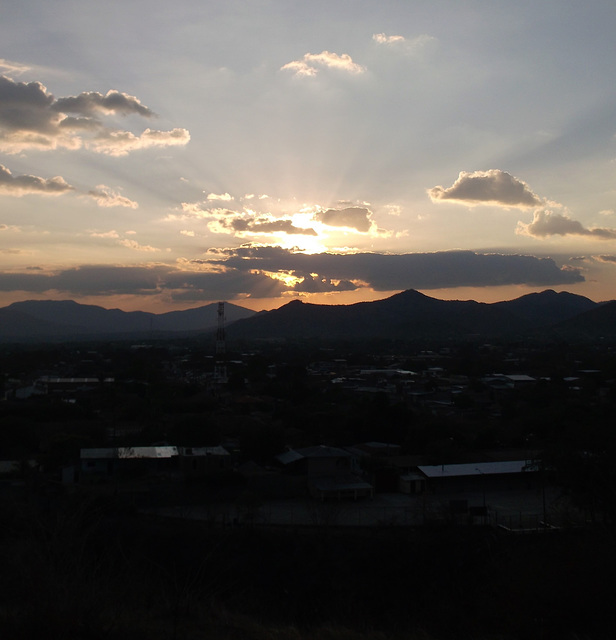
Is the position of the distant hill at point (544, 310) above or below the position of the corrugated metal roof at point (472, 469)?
above

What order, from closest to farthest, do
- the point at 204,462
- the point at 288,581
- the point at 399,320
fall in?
the point at 288,581, the point at 204,462, the point at 399,320

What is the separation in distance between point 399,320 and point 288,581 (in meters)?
153

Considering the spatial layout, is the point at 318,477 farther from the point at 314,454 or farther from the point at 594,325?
the point at 594,325

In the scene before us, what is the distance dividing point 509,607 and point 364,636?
4023 mm

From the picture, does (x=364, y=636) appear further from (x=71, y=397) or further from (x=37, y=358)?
(x=37, y=358)

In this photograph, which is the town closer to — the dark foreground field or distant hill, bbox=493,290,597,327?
the dark foreground field

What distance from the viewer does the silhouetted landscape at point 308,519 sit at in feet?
25.2

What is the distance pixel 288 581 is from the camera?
12773mm

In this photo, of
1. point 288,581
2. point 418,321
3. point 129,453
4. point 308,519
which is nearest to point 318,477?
point 308,519

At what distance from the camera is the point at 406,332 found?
146 meters

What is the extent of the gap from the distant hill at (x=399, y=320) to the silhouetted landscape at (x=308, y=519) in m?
115

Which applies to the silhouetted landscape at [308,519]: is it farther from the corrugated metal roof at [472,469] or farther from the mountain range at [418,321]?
the mountain range at [418,321]

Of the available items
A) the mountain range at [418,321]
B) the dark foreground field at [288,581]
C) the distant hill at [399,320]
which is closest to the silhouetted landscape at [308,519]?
the dark foreground field at [288,581]

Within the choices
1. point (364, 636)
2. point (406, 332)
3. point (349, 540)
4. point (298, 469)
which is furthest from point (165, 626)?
point (406, 332)
